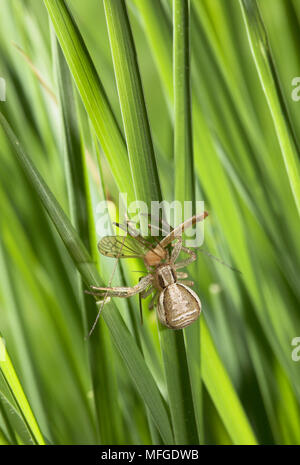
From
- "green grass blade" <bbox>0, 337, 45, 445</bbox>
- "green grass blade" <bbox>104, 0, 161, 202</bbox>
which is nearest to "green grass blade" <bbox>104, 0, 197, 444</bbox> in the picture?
"green grass blade" <bbox>104, 0, 161, 202</bbox>

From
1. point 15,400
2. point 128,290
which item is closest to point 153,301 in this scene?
point 128,290

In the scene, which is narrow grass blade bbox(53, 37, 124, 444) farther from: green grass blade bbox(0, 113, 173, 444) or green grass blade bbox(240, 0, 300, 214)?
green grass blade bbox(240, 0, 300, 214)

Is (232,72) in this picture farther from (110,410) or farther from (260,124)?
(110,410)

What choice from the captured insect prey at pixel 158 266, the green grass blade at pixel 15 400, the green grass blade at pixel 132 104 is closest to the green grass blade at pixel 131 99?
the green grass blade at pixel 132 104
